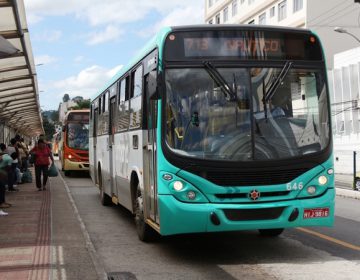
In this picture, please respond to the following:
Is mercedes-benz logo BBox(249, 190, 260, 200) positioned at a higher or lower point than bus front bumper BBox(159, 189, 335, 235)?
higher

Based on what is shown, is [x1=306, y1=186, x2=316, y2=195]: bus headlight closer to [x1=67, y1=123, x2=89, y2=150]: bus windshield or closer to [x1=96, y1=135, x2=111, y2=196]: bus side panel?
[x1=96, y1=135, x2=111, y2=196]: bus side panel

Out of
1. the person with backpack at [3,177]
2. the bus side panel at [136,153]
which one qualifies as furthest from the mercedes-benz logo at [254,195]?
the person with backpack at [3,177]

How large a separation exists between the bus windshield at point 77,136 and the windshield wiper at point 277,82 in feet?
60.4

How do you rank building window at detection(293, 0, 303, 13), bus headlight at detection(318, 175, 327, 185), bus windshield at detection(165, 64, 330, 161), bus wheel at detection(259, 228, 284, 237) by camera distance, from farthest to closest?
building window at detection(293, 0, 303, 13)
bus wheel at detection(259, 228, 284, 237)
bus headlight at detection(318, 175, 327, 185)
bus windshield at detection(165, 64, 330, 161)

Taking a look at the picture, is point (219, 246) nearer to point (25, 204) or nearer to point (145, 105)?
point (145, 105)

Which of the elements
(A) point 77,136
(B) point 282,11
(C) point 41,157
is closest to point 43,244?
(C) point 41,157

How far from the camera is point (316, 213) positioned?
7047 mm

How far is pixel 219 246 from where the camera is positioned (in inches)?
326

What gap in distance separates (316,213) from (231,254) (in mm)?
1385

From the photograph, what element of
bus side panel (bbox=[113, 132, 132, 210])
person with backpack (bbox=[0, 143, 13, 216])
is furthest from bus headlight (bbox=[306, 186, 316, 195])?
person with backpack (bbox=[0, 143, 13, 216])

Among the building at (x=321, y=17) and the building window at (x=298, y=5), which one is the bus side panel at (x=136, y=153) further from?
the building window at (x=298, y=5)

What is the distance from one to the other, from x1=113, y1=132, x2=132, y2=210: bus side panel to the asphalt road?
590 millimetres

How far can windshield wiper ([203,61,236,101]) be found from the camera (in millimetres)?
6914

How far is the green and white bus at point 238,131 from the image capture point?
6.73m
